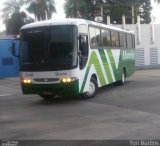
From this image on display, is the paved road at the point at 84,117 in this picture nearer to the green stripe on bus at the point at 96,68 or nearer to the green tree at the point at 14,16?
the green stripe on bus at the point at 96,68

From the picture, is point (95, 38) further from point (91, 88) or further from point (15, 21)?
point (15, 21)

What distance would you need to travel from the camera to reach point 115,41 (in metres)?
20.0

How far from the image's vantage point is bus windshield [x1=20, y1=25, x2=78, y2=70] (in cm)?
1433

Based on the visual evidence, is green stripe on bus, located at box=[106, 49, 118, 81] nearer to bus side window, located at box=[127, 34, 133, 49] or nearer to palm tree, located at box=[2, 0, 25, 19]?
bus side window, located at box=[127, 34, 133, 49]

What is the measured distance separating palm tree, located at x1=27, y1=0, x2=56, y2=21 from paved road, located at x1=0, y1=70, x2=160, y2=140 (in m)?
36.9

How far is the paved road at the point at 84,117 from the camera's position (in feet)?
30.7

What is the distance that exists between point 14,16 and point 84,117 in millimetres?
48291

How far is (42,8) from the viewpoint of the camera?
173 feet

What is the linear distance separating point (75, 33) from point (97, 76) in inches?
111

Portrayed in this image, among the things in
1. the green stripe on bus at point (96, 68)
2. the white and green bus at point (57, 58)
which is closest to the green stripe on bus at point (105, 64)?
the green stripe on bus at point (96, 68)

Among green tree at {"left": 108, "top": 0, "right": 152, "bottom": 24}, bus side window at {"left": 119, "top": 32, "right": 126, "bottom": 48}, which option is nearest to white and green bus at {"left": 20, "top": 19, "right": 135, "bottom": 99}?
bus side window at {"left": 119, "top": 32, "right": 126, "bottom": 48}

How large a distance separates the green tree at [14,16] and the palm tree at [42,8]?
301 centimetres

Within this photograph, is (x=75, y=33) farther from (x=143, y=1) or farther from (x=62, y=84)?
(x=143, y=1)

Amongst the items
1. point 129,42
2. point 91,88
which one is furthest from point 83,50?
point 129,42
